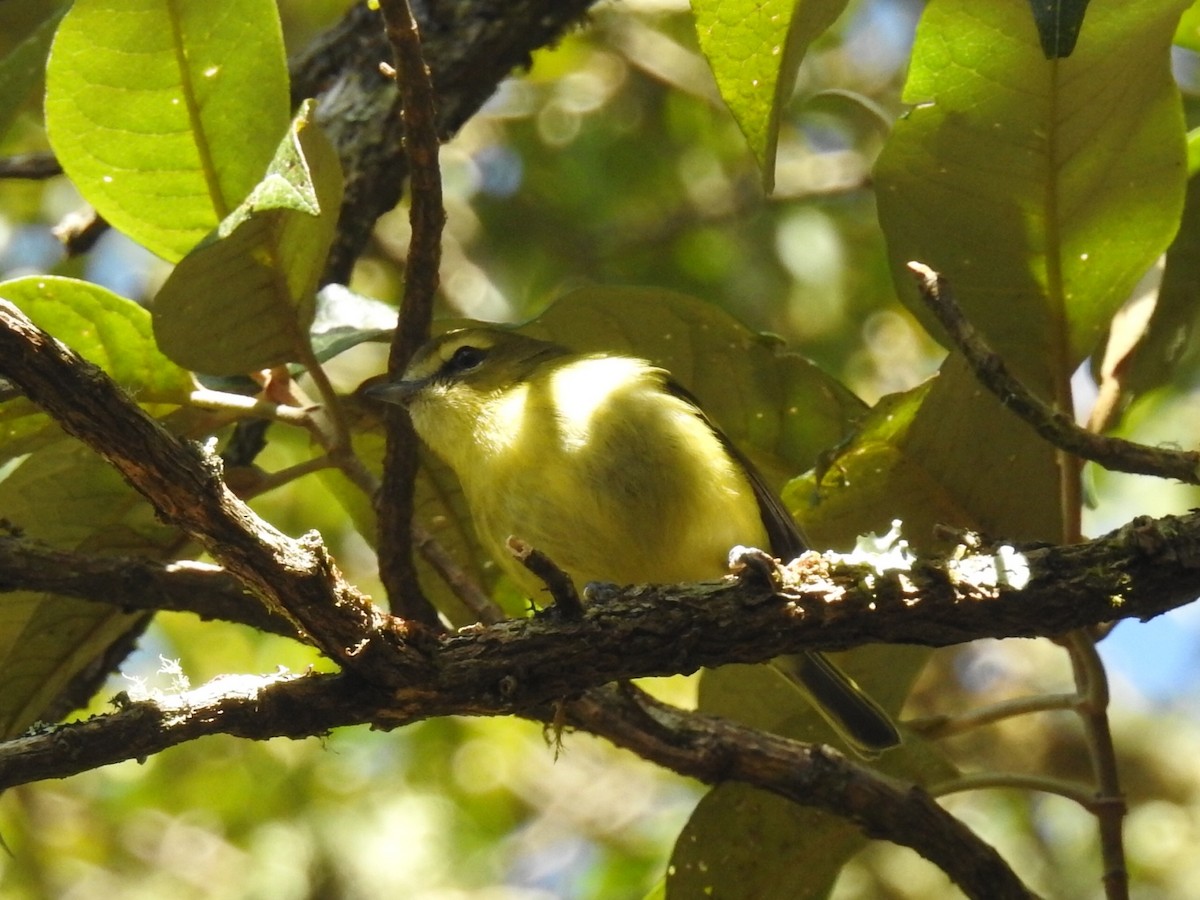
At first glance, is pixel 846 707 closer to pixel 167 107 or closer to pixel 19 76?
pixel 167 107

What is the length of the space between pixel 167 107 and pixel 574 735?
3.53 meters

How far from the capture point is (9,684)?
9.09ft

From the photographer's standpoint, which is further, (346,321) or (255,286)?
(346,321)

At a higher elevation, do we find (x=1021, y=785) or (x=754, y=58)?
(x=754, y=58)

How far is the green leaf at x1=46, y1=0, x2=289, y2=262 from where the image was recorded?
256cm

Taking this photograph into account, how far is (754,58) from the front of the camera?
2.26 meters

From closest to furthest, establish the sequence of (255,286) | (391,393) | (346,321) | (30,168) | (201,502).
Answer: (201,502)
(255,286)
(391,393)
(346,321)
(30,168)

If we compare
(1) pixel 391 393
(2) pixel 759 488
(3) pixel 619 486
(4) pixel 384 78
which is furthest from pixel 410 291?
(4) pixel 384 78

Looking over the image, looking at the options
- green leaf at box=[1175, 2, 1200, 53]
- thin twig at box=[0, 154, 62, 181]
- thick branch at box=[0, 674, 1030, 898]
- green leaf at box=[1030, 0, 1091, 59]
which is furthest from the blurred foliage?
green leaf at box=[1030, 0, 1091, 59]

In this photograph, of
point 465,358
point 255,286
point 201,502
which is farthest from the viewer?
point 465,358

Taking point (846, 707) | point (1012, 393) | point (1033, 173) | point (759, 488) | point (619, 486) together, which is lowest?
point (846, 707)

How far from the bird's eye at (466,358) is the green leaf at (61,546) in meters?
0.84

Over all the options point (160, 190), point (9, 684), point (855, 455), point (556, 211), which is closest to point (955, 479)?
point (855, 455)

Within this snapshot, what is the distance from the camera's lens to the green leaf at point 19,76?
272 centimetres
